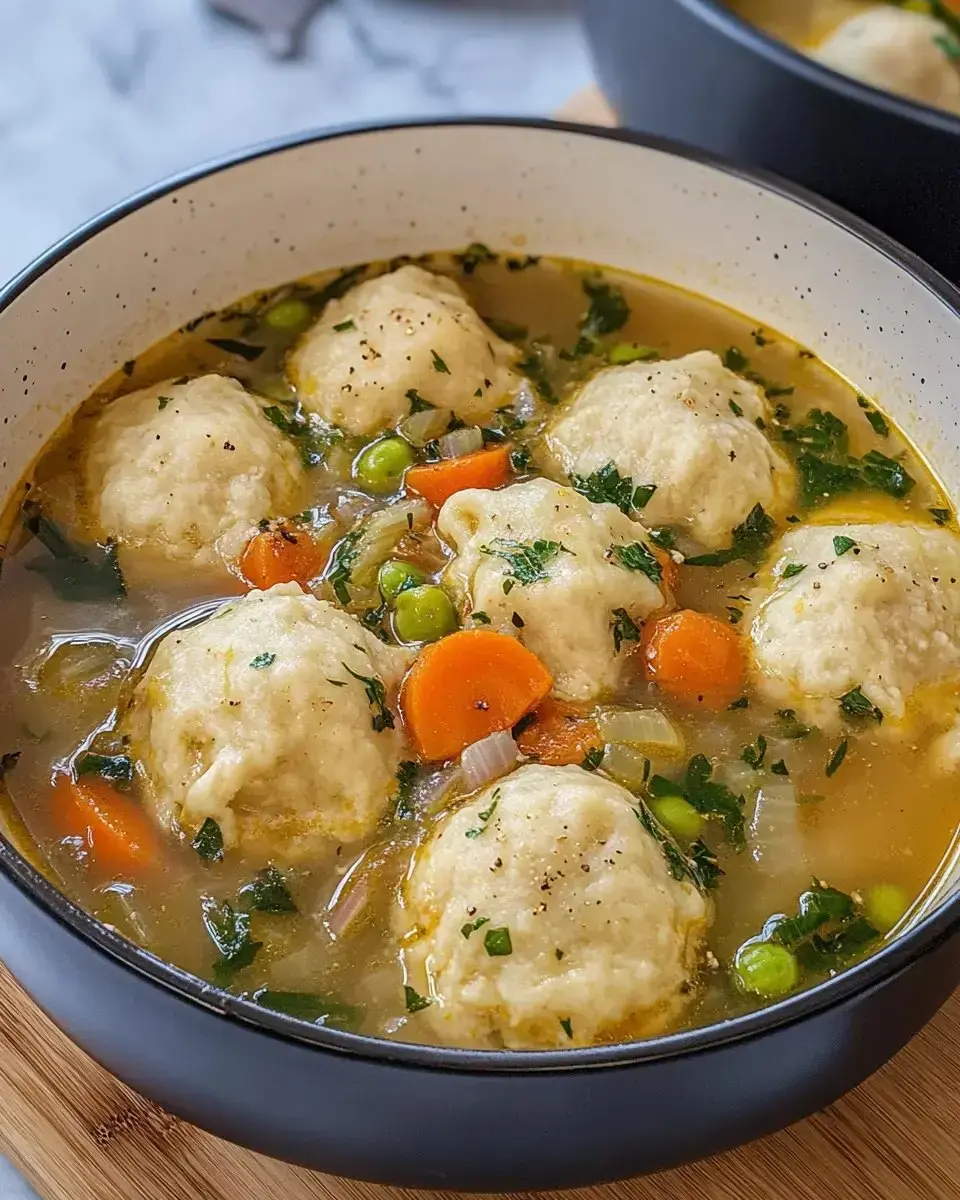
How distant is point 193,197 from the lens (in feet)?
10.1

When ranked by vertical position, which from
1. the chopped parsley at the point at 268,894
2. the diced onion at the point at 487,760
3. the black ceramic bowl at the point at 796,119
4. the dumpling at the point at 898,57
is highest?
the dumpling at the point at 898,57

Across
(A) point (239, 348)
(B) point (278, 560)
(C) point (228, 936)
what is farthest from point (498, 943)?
(A) point (239, 348)

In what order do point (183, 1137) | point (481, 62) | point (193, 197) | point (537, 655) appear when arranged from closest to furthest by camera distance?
point (183, 1137), point (537, 655), point (193, 197), point (481, 62)

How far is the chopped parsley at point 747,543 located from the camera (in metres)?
2.85

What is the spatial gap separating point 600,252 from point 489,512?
102cm

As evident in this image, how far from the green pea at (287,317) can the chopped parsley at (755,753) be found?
1.44 metres

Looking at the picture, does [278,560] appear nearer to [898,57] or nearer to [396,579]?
[396,579]

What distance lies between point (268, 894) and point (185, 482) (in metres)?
0.87

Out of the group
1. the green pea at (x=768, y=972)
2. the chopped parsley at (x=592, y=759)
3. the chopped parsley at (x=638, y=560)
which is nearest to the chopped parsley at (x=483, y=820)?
the chopped parsley at (x=592, y=759)

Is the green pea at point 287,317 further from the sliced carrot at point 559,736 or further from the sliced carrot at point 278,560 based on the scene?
the sliced carrot at point 559,736

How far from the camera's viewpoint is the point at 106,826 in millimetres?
2359

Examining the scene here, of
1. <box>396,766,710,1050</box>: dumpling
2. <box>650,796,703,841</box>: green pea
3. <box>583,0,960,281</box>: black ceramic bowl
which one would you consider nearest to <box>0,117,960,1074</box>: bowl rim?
<box>396,766,710,1050</box>: dumpling

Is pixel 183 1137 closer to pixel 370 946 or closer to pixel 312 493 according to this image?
pixel 370 946

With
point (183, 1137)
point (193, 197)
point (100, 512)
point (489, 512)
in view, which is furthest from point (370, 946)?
point (193, 197)
